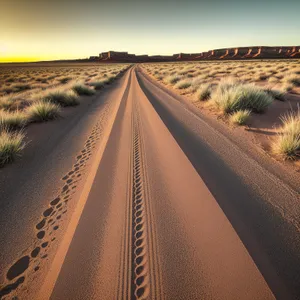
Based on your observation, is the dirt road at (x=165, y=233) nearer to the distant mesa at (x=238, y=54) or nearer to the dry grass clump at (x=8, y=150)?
the dry grass clump at (x=8, y=150)

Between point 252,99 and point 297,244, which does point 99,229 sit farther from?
point 252,99

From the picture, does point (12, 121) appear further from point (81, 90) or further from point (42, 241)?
point (81, 90)

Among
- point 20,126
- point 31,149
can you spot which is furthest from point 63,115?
point 31,149

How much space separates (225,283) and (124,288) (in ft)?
3.07

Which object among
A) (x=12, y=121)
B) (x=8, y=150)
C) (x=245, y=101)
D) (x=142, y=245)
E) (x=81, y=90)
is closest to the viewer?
(x=142, y=245)

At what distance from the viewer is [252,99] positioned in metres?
6.45

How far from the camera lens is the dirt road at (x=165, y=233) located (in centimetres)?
168

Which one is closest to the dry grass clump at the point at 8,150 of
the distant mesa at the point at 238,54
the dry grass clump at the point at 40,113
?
the dry grass clump at the point at 40,113

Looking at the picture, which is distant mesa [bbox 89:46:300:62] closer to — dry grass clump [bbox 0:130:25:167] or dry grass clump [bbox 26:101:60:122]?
dry grass clump [bbox 26:101:60:122]

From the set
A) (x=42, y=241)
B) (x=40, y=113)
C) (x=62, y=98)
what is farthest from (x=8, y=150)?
(x=62, y=98)

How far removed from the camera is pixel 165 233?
2.14 meters

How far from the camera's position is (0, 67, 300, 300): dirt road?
1.68m

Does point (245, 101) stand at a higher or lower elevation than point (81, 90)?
higher

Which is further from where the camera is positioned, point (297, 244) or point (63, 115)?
point (63, 115)
